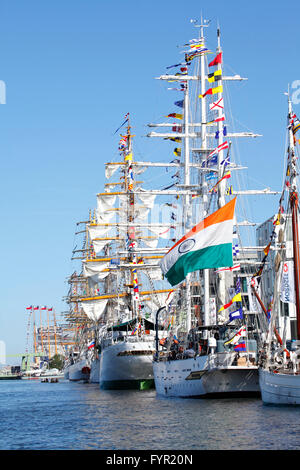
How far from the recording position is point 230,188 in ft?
213

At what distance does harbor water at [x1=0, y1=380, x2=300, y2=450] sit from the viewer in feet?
101

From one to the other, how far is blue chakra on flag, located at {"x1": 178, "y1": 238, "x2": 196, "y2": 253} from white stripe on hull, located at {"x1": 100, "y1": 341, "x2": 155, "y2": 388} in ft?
106

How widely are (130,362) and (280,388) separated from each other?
130 ft

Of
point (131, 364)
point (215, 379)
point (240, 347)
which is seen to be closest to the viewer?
point (240, 347)

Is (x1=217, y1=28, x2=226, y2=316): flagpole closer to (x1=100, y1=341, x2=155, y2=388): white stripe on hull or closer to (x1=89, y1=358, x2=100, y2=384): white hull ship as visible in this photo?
(x1=100, y1=341, x2=155, y2=388): white stripe on hull

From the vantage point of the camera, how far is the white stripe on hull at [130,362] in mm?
78500

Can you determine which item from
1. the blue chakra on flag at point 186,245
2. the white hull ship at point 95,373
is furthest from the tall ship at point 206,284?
the white hull ship at point 95,373

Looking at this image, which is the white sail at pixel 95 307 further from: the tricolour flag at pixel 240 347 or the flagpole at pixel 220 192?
the tricolour flag at pixel 240 347

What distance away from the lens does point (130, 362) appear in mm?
79062

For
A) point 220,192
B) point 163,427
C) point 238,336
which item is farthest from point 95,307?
point 163,427

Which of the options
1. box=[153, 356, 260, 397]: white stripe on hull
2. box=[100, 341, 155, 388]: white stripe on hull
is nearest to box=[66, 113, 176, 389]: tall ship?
box=[100, 341, 155, 388]: white stripe on hull

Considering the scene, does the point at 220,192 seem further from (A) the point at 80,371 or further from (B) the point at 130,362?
(A) the point at 80,371
